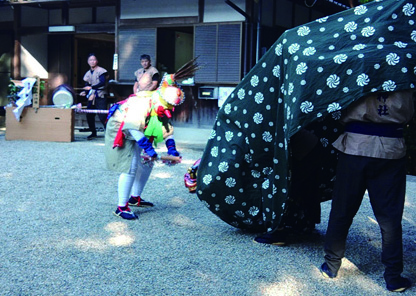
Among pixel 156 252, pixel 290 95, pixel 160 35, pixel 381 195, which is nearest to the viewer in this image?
pixel 381 195

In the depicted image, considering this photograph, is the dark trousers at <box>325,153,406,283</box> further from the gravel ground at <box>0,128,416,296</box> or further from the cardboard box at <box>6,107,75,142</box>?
the cardboard box at <box>6,107,75,142</box>

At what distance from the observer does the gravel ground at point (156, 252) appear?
348 centimetres

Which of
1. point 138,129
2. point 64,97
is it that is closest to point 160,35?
point 64,97

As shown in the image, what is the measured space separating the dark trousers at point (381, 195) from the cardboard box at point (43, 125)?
793 cm

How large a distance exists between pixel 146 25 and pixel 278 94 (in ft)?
27.6

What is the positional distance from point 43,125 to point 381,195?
8.63 m

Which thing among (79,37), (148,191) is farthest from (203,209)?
(79,37)

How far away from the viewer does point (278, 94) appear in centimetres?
398

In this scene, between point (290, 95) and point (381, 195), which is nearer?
point (381, 195)

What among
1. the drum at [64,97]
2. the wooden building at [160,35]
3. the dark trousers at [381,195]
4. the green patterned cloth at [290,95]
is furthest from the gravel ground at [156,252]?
the wooden building at [160,35]

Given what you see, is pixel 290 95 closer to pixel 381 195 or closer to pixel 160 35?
pixel 381 195

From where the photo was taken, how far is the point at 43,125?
10844mm

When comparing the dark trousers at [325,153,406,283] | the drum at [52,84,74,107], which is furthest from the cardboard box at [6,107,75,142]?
the dark trousers at [325,153,406,283]

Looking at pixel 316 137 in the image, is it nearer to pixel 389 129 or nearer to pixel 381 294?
pixel 389 129
